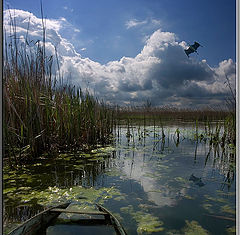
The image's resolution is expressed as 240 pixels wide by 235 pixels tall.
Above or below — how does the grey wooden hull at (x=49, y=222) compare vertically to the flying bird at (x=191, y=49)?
below

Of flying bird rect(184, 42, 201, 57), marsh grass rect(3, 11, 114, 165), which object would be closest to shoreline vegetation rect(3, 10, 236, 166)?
marsh grass rect(3, 11, 114, 165)

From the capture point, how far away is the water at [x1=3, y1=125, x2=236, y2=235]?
3.17 ft

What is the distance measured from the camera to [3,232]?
0.87 meters

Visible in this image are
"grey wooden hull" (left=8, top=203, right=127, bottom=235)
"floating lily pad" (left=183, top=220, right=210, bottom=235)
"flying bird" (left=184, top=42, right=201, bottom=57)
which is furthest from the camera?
"flying bird" (left=184, top=42, right=201, bottom=57)

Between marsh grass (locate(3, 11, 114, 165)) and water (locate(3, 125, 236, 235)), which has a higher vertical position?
marsh grass (locate(3, 11, 114, 165))

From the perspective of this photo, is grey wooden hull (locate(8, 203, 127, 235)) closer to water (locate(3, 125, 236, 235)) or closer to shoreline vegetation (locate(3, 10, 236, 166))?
water (locate(3, 125, 236, 235))

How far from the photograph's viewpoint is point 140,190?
135 centimetres

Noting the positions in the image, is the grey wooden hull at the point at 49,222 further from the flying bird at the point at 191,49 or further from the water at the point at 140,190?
the flying bird at the point at 191,49

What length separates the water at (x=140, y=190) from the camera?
3.17ft

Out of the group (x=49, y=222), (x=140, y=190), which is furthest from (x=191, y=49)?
(x=49, y=222)

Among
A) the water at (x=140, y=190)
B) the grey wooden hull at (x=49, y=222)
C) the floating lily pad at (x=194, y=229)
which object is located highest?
the grey wooden hull at (x=49, y=222)

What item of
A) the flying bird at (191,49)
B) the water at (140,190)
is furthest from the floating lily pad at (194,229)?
the flying bird at (191,49)

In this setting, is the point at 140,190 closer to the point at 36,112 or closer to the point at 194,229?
the point at 194,229

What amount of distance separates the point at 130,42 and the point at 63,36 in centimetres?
49
